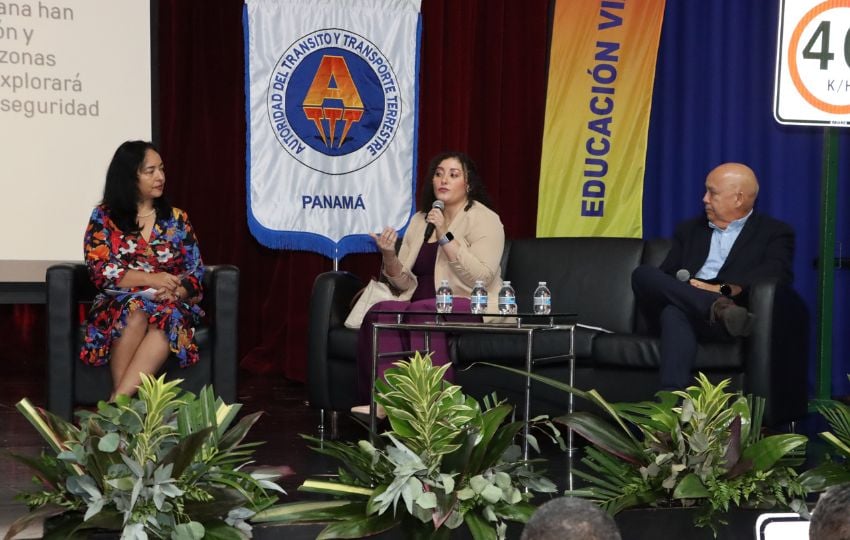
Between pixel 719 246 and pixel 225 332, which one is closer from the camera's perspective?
pixel 225 332

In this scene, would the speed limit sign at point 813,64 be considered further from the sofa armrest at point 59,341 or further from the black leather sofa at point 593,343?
the sofa armrest at point 59,341

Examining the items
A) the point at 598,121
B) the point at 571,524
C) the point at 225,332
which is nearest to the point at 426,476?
the point at 571,524

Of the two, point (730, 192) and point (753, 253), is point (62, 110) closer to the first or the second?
point (730, 192)

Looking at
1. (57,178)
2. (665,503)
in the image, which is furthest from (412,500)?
(57,178)

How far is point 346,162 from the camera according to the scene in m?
5.26

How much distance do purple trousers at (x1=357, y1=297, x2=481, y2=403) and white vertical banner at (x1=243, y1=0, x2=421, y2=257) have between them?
1.19 metres

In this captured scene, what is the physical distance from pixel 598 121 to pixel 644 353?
1799 mm

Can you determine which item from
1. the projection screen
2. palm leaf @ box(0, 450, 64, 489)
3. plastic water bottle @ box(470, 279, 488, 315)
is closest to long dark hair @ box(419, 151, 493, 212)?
plastic water bottle @ box(470, 279, 488, 315)

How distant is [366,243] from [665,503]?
374 cm

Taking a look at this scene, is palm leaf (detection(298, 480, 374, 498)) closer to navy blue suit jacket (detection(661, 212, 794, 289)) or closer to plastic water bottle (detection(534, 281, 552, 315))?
plastic water bottle (detection(534, 281, 552, 315))

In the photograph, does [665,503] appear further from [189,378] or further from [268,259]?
[268,259]

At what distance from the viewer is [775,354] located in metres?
3.75

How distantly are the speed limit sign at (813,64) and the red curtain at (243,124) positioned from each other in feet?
8.96

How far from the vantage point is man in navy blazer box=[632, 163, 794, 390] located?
147 inches
